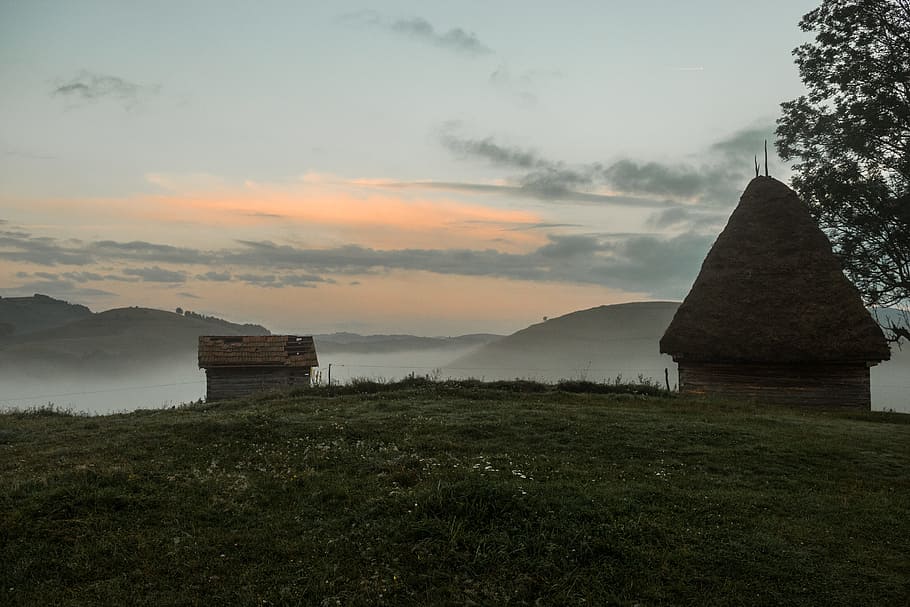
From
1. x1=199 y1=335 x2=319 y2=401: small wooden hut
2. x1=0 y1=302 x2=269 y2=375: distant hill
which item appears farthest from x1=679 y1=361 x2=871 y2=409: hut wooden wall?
x1=0 y1=302 x2=269 y2=375: distant hill

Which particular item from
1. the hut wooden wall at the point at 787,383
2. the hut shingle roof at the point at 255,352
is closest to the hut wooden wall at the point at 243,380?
the hut shingle roof at the point at 255,352

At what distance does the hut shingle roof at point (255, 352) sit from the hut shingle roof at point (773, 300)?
18.1 meters

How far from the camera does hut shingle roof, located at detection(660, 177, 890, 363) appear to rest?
22953 mm

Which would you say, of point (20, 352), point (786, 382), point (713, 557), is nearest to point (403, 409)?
point (713, 557)

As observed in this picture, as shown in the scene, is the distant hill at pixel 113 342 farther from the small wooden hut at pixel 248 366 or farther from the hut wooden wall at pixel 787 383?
the hut wooden wall at pixel 787 383

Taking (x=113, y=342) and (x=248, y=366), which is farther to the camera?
(x=113, y=342)

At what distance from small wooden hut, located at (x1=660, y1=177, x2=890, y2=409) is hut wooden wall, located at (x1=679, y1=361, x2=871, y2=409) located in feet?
0.11

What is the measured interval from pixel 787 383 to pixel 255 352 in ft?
79.0

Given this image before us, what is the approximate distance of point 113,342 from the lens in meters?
170

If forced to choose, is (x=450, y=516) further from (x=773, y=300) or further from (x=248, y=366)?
(x=248, y=366)

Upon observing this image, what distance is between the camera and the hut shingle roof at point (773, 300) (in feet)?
75.3

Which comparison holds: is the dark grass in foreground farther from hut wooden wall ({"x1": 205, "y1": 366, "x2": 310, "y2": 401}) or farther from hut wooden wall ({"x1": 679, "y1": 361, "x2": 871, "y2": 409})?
hut wooden wall ({"x1": 205, "y1": 366, "x2": 310, "y2": 401})

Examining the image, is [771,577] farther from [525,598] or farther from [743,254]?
[743,254]

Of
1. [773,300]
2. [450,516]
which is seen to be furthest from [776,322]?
[450,516]
